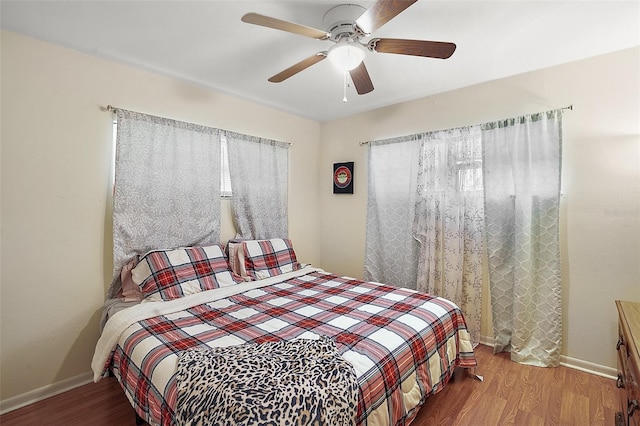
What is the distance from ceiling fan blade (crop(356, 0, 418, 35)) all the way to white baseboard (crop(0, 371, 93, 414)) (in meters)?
3.04

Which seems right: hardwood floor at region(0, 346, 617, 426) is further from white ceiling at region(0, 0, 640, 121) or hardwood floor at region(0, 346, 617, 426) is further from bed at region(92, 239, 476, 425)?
white ceiling at region(0, 0, 640, 121)

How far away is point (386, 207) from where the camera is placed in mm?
3398

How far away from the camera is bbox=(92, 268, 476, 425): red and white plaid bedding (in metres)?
1.38

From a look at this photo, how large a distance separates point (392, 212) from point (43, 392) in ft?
10.8

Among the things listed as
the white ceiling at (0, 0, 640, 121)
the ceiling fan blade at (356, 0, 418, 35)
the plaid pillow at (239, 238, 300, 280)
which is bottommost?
the plaid pillow at (239, 238, 300, 280)

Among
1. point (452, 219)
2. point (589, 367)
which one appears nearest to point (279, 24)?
point (452, 219)

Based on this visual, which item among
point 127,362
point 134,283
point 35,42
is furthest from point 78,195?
point 127,362

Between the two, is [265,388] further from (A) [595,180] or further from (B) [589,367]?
(A) [595,180]

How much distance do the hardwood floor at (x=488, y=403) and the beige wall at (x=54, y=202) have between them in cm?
23

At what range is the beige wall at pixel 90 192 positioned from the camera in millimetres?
1968

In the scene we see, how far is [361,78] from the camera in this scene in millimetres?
2014

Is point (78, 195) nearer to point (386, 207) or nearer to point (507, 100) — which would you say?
point (386, 207)

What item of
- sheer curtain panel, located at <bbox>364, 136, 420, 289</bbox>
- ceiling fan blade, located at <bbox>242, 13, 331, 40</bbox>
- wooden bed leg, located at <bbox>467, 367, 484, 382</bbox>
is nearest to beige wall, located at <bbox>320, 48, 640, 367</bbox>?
wooden bed leg, located at <bbox>467, 367, 484, 382</bbox>

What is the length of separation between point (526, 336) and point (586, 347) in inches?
15.6
